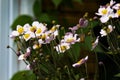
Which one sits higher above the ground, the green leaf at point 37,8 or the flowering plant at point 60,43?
the green leaf at point 37,8

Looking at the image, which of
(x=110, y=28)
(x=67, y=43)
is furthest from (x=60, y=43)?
(x=110, y=28)

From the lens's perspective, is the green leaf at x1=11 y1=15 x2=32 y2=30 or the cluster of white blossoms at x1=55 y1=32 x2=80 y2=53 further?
the green leaf at x1=11 y1=15 x2=32 y2=30

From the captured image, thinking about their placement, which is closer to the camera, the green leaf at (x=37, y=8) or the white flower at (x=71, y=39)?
the white flower at (x=71, y=39)

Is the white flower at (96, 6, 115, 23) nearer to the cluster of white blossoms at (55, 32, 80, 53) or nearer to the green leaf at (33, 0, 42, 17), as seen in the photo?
the cluster of white blossoms at (55, 32, 80, 53)

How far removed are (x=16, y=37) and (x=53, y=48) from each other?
4.7 inches

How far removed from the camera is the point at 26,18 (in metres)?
1.70

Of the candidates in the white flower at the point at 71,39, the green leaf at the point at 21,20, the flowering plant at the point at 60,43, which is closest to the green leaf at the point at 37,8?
the green leaf at the point at 21,20

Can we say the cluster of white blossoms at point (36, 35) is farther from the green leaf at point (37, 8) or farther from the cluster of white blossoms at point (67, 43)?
the green leaf at point (37, 8)

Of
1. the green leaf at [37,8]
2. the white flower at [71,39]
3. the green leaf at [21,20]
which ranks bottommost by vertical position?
the white flower at [71,39]

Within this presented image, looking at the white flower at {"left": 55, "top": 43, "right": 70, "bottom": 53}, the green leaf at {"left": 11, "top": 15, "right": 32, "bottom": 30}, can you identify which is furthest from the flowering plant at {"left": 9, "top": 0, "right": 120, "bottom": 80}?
the green leaf at {"left": 11, "top": 15, "right": 32, "bottom": 30}

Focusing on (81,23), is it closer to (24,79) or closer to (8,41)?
(24,79)

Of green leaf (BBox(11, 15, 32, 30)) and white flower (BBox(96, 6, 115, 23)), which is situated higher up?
green leaf (BBox(11, 15, 32, 30))

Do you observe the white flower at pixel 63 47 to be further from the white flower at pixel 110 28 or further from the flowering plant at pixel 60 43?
the white flower at pixel 110 28

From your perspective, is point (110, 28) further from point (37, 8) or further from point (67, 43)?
point (37, 8)
